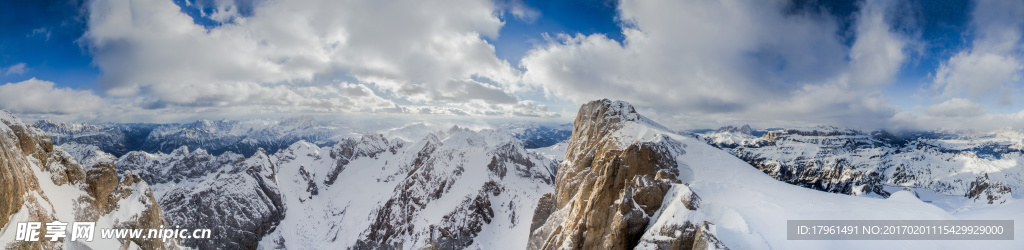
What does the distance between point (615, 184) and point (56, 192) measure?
256 ft

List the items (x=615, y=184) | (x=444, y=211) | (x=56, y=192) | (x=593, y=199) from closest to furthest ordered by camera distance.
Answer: (x=593, y=199) < (x=615, y=184) < (x=56, y=192) < (x=444, y=211)

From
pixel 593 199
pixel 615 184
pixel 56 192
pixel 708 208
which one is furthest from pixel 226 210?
pixel 708 208

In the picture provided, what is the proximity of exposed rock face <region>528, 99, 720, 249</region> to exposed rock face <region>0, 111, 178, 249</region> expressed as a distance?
6291cm

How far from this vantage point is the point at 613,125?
236 ft

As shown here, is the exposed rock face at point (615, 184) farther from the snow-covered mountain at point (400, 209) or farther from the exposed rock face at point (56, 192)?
the exposed rock face at point (56, 192)

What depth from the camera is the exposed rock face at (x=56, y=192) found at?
3938cm

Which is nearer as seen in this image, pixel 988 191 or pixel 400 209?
pixel 988 191

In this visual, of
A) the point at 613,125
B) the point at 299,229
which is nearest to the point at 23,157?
the point at 613,125

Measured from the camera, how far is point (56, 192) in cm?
4931

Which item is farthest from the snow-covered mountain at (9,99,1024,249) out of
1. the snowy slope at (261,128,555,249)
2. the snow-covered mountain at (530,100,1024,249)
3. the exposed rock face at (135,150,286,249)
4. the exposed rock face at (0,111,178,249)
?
the exposed rock face at (0,111,178,249)

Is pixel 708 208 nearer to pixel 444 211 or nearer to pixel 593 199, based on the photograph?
pixel 593 199

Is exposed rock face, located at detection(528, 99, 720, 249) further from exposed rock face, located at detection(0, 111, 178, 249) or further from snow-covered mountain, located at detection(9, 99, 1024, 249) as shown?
exposed rock face, located at detection(0, 111, 178, 249)

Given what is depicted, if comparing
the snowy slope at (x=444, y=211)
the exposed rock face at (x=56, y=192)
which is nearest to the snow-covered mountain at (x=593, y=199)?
the snowy slope at (x=444, y=211)

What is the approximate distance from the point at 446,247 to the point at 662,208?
94465 mm
